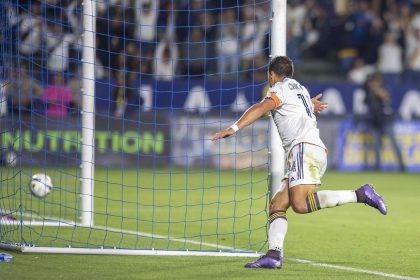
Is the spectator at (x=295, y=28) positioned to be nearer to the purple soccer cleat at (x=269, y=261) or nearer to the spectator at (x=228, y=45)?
the spectator at (x=228, y=45)

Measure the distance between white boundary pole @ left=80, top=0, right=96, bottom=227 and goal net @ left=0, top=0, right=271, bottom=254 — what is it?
0.05 ft

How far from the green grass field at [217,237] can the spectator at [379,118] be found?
16.7ft

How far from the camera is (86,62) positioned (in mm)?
11414

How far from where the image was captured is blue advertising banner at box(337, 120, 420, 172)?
22.5 m

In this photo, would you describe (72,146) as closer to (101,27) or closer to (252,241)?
(101,27)

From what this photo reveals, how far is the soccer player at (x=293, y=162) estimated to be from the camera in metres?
8.94

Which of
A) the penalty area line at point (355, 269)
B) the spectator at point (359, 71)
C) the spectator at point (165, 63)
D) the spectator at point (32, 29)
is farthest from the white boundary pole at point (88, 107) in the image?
the spectator at point (359, 71)

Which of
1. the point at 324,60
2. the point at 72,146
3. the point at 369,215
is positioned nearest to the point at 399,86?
the point at 324,60

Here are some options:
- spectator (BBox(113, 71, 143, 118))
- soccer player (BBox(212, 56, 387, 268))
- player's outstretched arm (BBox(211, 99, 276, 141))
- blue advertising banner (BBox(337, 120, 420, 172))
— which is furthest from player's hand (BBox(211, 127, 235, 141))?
blue advertising banner (BBox(337, 120, 420, 172))

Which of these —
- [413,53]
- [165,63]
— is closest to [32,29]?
[165,63]

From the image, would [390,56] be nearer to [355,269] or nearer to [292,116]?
[292,116]

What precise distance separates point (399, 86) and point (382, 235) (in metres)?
12.2

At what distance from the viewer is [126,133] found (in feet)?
68.4

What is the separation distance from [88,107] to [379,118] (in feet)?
40.1
